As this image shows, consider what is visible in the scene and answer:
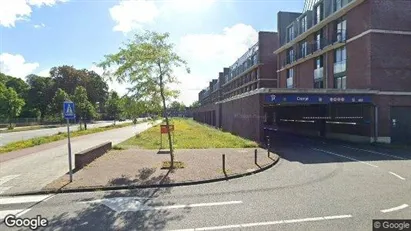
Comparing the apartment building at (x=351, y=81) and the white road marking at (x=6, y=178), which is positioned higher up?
the apartment building at (x=351, y=81)

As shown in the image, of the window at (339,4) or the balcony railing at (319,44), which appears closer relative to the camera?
the window at (339,4)

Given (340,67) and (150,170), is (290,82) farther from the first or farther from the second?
(150,170)

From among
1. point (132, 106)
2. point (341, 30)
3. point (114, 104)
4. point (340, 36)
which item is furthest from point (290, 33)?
point (132, 106)

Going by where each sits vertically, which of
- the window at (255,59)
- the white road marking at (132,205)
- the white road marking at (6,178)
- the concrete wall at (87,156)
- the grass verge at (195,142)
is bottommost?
the white road marking at (132,205)

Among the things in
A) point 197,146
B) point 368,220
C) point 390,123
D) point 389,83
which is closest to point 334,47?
point 389,83

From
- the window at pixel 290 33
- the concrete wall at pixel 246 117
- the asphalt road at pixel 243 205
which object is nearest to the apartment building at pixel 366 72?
the concrete wall at pixel 246 117

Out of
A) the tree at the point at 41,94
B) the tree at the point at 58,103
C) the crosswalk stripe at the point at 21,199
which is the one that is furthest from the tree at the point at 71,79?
the crosswalk stripe at the point at 21,199

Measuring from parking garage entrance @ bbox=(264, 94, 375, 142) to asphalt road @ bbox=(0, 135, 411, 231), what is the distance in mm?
11049

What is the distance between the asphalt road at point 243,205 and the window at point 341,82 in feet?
57.5

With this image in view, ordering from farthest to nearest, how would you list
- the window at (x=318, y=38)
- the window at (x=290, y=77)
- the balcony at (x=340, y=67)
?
the window at (x=290, y=77), the window at (x=318, y=38), the balcony at (x=340, y=67)

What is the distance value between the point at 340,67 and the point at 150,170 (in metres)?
22.2

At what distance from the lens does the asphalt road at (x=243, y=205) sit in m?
5.91

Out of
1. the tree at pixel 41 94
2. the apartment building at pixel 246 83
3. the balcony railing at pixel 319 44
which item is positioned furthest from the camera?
the tree at pixel 41 94

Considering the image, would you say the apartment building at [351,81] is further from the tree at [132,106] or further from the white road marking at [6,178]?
the white road marking at [6,178]
